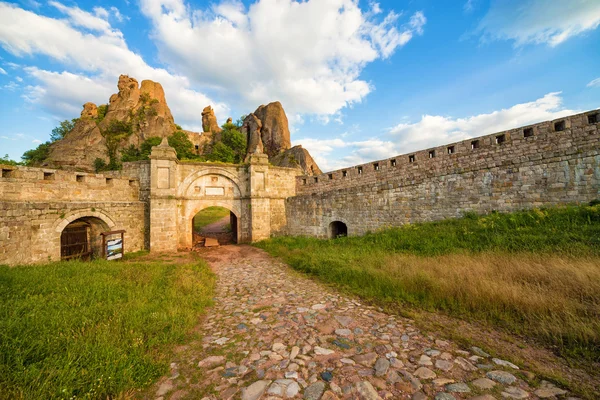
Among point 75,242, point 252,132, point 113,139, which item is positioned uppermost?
point 252,132

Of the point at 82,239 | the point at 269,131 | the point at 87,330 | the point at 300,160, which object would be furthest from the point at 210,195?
the point at 269,131

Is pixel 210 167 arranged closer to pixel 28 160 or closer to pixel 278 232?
pixel 278 232

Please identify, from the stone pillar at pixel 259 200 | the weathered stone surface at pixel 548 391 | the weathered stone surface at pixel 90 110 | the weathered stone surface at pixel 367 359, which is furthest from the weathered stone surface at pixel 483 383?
the weathered stone surface at pixel 90 110

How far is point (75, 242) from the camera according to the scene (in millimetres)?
9219

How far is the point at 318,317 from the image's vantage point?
385 centimetres

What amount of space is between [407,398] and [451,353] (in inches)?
41.7

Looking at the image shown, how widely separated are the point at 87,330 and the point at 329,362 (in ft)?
10.8

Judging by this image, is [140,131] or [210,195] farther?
[140,131]

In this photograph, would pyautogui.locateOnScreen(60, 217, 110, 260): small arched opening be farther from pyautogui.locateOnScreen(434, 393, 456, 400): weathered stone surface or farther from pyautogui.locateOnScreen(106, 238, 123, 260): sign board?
pyautogui.locateOnScreen(434, 393, 456, 400): weathered stone surface

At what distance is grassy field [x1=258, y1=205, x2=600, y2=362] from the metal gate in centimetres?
934

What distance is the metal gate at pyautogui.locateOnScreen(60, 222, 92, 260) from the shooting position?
8.90 meters

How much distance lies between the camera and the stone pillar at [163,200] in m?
10.8

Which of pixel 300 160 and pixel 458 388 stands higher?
pixel 300 160

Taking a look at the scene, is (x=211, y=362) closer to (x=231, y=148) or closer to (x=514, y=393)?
(x=514, y=393)
